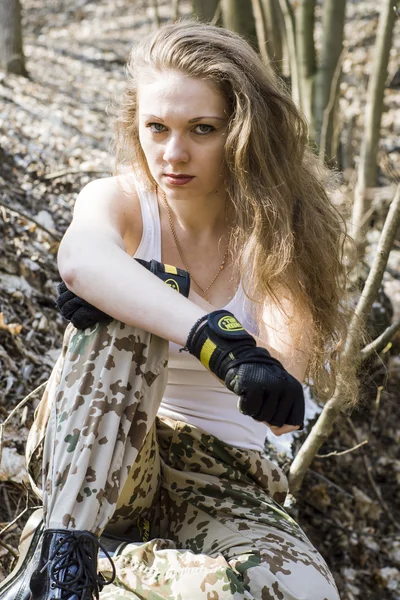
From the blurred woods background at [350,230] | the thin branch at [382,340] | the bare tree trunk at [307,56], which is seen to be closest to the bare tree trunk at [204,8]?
the blurred woods background at [350,230]

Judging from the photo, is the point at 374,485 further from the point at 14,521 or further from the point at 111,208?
the point at 111,208

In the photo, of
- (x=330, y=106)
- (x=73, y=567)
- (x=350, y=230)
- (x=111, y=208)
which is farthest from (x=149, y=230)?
(x=330, y=106)

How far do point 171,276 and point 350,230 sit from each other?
318 centimetres

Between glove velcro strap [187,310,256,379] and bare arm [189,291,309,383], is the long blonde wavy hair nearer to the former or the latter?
bare arm [189,291,309,383]

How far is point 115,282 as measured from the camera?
74.3 inches

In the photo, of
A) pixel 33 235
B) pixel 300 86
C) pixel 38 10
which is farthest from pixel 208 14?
pixel 38 10

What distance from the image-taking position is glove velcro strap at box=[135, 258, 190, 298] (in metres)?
2.00

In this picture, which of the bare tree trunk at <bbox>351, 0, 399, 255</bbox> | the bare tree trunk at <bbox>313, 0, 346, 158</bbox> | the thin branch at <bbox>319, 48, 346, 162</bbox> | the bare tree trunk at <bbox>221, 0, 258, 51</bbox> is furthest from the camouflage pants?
the bare tree trunk at <bbox>221, 0, 258, 51</bbox>

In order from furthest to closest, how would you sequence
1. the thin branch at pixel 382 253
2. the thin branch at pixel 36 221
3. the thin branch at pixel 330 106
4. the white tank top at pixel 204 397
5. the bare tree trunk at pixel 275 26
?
the bare tree trunk at pixel 275 26, the thin branch at pixel 330 106, the thin branch at pixel 36 221, the thin branch at pixel 382 253, the white tank top at pixel 204 397

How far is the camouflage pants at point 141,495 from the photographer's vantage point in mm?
1733

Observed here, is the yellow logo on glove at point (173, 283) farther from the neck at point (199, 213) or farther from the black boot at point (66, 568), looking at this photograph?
the black boot at point (66, 568)

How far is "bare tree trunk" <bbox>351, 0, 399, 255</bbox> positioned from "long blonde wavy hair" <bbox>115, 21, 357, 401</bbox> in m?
1.87

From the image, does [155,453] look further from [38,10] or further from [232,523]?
[38,10]

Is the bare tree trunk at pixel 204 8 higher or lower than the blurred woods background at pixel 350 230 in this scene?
higher
